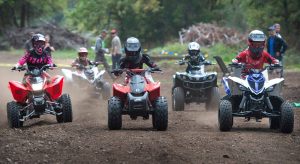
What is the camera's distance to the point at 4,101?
19.5 metres

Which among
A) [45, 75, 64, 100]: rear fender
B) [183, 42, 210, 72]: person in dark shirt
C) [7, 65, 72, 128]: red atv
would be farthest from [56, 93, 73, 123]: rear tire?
[183, 42, 210, 72]: person in dark shirt

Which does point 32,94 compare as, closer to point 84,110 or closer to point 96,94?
point 84,110

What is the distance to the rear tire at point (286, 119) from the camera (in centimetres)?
1172

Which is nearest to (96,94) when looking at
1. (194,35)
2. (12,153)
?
(12,153)

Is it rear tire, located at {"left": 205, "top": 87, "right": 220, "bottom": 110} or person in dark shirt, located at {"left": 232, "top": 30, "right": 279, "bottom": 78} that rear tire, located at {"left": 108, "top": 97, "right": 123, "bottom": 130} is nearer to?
person in dark shirt, located at {"left": 232, "top": 30, "right": 279, "bottom": 78}

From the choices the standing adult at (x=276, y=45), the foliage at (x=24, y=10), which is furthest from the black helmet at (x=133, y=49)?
the foliage at (x=24, y=10)

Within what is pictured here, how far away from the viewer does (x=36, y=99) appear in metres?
13.3

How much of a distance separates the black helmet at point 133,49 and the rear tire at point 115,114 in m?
1.32

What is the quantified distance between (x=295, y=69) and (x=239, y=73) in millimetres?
16895

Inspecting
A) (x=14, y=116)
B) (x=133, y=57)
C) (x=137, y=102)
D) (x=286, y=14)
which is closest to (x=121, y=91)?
(x=137, y=102)

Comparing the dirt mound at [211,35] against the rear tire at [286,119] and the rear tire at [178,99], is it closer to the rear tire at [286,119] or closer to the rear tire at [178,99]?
the rear tire at [178,99]

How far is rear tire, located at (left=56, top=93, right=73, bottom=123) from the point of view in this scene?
539 inches

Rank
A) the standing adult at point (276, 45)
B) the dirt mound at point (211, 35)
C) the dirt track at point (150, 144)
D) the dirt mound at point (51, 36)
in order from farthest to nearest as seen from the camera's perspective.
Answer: the dirt mound at point (51, 36)
the dirt mound at point (211, 35)
the standing adult at point (276, 45)
the dirt track at point (150, 144)

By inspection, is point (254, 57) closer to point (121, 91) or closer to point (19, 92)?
point (121, 91)
